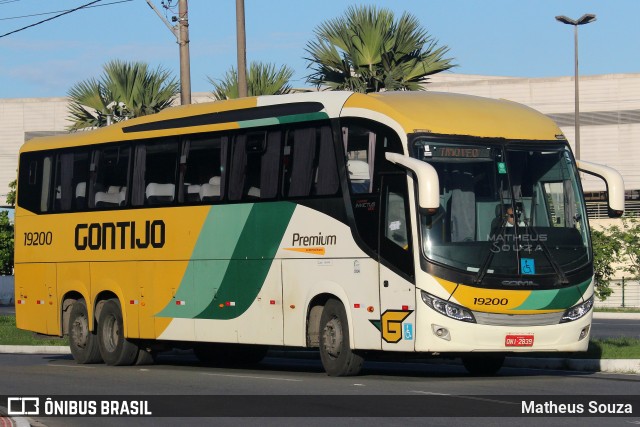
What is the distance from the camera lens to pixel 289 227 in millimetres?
19469

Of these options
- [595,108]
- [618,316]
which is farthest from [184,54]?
[595,108]

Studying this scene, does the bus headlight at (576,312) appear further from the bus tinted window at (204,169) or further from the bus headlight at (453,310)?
the bus tinted window at (204,169)

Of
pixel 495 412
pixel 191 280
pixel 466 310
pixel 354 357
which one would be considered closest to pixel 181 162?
pixel 191 280

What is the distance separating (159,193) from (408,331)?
667 cm

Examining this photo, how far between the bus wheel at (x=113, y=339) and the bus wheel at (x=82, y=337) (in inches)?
14.9

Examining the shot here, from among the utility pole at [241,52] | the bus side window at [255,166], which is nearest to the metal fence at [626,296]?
the utility pole at [241,52]

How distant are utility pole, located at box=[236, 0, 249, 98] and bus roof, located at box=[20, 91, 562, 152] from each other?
5848 millimetres

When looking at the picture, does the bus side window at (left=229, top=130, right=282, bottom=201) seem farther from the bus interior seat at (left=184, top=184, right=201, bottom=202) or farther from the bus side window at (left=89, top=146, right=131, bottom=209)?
the bus side window at (left=89, top=146, right=131, bottom=209)

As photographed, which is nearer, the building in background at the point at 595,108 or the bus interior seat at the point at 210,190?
the bus interior seat at the point at 210,190

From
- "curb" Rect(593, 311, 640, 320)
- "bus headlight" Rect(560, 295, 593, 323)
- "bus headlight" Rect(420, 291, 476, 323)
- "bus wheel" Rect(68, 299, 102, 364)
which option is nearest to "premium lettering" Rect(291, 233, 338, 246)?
"bus headlight" Rect(420, 291, 476, 323)

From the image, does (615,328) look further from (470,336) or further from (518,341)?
(470,336)

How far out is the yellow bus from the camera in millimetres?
17062

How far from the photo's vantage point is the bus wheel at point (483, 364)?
62.7 feet
